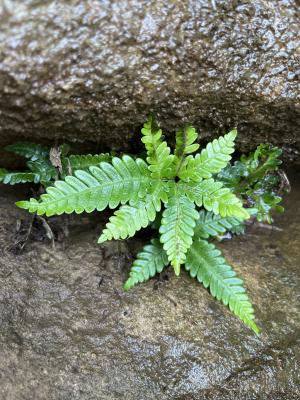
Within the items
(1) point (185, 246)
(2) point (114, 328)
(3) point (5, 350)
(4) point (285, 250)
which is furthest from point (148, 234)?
(3) point (5, 350)

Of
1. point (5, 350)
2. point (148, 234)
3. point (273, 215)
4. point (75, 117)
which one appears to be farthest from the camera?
point (273, 215)

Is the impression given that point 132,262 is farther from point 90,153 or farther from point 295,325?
point 295,325

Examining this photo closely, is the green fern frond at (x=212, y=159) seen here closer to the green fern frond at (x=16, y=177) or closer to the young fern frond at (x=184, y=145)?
the young fern frond at (x=184, y=145)

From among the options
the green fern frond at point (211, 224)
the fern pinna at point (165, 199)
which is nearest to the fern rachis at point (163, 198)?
the fern pinna at point (165, 199)

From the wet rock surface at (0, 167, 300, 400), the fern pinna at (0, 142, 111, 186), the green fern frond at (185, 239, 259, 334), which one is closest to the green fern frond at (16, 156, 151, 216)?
the fern pinna at (0, 142, 111, 186)

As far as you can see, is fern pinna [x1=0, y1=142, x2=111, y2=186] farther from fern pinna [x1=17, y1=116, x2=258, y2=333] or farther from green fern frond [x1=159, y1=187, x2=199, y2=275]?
green fern frond [x1=159, y1=187, x2=199, y2=275]

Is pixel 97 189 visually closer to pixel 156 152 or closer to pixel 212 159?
pixel 156 152
